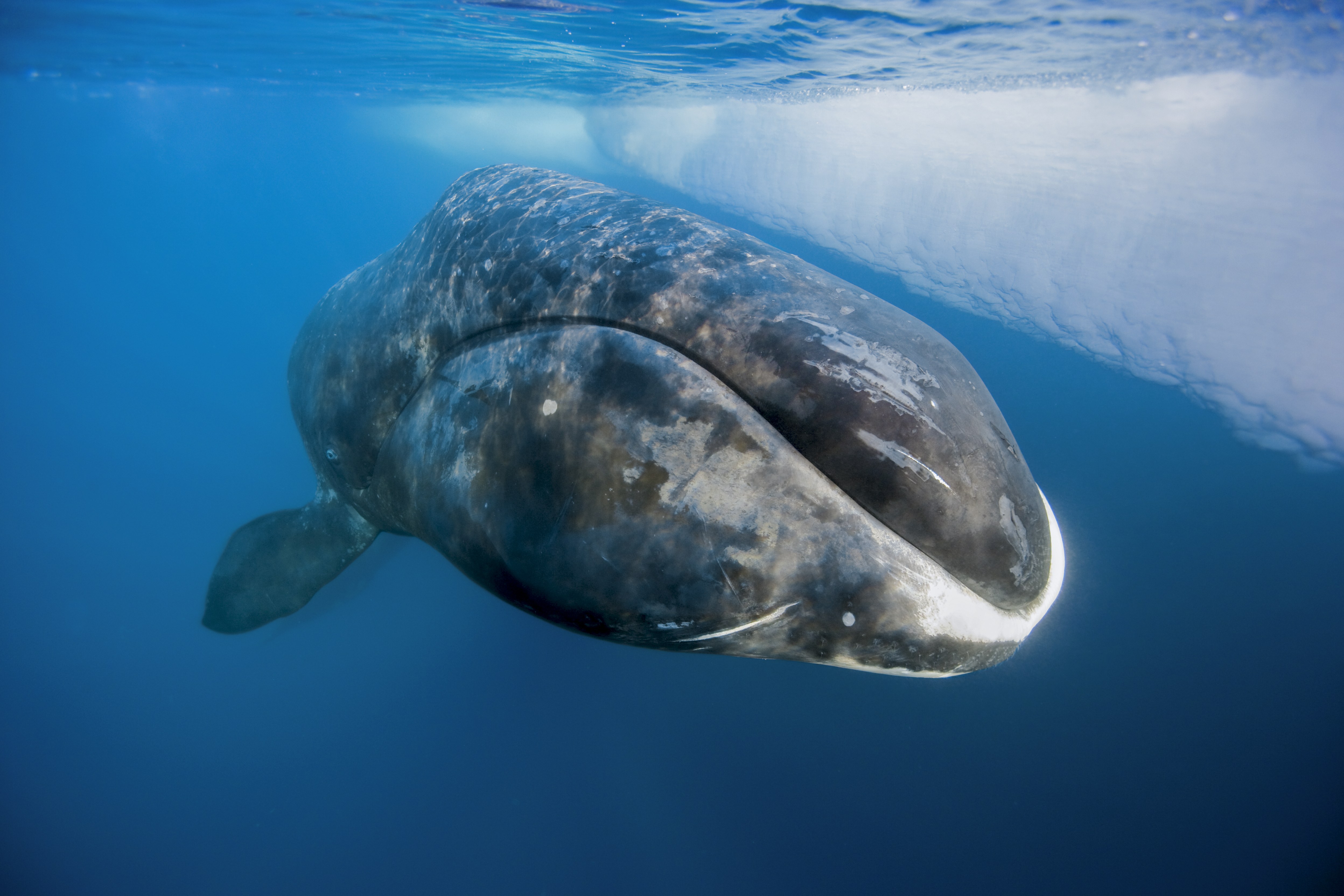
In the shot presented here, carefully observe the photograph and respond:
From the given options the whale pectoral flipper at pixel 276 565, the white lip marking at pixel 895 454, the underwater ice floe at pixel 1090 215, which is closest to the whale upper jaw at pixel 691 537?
the white lip marking at pixel 895 454

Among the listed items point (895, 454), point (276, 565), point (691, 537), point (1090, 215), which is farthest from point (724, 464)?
point (1090, 215)

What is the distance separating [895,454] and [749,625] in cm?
83

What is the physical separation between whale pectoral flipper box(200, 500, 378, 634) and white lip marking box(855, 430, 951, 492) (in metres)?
5.72

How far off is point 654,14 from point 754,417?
15.4m

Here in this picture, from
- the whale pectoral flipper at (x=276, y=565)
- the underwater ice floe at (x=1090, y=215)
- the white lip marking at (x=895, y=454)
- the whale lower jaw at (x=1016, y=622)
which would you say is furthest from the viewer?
the underwater ice floe at (x=1090, y=215)

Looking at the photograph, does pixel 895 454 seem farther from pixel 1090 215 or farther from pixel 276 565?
pixel 1090 215

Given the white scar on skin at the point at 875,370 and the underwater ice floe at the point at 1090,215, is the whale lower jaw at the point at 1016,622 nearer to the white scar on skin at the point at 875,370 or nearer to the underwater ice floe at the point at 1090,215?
the white scar on skin at the point at 875,370

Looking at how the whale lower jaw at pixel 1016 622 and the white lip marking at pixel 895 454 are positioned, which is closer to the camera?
the white lip marking at pixel 895 454

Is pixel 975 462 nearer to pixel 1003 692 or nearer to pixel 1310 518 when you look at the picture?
pixel 1003 692

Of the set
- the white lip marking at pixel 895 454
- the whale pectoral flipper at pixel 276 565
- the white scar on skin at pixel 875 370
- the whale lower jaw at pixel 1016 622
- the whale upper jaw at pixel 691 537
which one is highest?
the white scar on skin at pixel 875 370

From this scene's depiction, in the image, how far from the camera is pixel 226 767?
11.5 metres

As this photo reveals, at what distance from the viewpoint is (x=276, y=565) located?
6.37 metres

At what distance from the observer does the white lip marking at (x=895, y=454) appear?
183 cm

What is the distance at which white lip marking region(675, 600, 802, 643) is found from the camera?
75.3 inches
